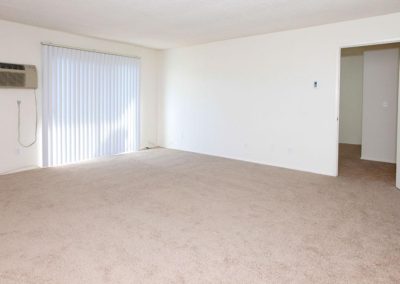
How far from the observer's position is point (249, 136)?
6180 millimetres

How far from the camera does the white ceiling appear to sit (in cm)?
394

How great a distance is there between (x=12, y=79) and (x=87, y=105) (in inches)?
56.2

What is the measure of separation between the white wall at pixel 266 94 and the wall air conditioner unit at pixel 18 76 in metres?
3.15

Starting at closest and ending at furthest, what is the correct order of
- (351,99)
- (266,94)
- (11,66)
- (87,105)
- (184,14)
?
(184,14) → (11,66) → (266,94) → (87,105) → (351,99)

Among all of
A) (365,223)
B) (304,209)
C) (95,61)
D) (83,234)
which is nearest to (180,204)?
(83,234)

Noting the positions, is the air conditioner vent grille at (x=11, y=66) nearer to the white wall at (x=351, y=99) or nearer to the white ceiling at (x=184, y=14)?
the white ceiling at (x=184, y=14)

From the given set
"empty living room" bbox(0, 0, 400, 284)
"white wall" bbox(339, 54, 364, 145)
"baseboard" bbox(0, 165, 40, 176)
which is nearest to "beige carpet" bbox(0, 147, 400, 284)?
"empty living room" bbox(0, 0, 400, 284)

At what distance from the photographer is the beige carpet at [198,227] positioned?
7.40ft

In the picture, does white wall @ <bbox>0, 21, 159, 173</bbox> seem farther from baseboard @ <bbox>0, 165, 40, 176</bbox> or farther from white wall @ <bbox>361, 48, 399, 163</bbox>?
white wall @ <bbox>361, 48, 399, 163</bbox>

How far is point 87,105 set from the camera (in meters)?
6.12

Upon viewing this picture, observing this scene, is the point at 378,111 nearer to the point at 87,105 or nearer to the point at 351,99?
the point at 351,99

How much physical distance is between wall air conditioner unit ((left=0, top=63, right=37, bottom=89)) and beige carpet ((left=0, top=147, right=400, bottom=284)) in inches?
57.2

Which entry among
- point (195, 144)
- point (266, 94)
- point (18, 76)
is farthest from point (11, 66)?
point (266, 94)

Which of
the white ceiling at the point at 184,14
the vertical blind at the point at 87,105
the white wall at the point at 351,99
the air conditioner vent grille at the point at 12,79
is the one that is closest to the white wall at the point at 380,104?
the white ceiling at the point at 184,14
